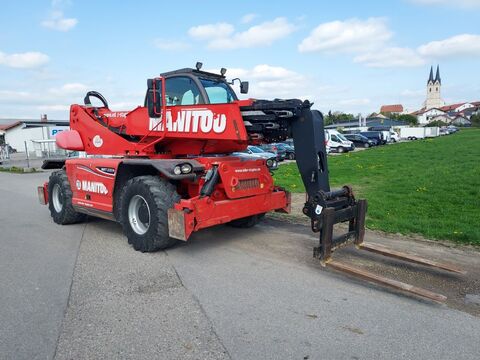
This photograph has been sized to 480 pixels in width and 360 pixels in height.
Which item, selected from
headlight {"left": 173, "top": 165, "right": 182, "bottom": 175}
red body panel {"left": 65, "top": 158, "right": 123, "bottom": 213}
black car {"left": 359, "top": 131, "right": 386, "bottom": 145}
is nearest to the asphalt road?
red body panel {"left": 65, "top": 158, "right": 123, "bottom": 213}

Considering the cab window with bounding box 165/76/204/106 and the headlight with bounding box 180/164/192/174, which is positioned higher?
the cab window with bounding box 165/76/204/106

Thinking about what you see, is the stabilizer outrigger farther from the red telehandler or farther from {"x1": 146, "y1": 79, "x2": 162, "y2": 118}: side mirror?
{"x1": 146, "y1": 79, "x2": 162, "y2": 118}: side mirror

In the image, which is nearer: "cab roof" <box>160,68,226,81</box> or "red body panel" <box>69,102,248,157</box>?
"red body panel" <box>69,102,248,157</box>

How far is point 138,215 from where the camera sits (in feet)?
22.0

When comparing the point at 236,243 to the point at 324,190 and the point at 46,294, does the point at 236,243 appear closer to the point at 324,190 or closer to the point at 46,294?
the point at 324,190

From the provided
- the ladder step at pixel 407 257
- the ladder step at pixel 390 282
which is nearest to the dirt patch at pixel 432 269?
the ladder step at pixel 407 257

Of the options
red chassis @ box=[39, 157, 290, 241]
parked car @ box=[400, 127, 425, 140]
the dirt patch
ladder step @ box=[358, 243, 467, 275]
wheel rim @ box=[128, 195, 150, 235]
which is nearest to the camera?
the dirt patch

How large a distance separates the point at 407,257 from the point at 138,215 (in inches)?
164

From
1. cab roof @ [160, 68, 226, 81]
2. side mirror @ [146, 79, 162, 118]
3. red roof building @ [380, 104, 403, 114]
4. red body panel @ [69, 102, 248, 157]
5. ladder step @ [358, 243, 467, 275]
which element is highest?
red roof building @ [380, 104, 403, 114]

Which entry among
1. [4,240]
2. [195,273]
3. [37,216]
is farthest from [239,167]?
[37,216]

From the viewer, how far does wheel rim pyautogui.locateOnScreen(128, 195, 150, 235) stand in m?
6.55

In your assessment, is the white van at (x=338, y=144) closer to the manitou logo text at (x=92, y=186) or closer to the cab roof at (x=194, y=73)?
the cab roof at (x=194, y=73)

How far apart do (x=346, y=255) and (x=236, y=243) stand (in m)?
1.89

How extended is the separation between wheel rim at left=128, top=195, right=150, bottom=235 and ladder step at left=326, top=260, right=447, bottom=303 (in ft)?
9.93
